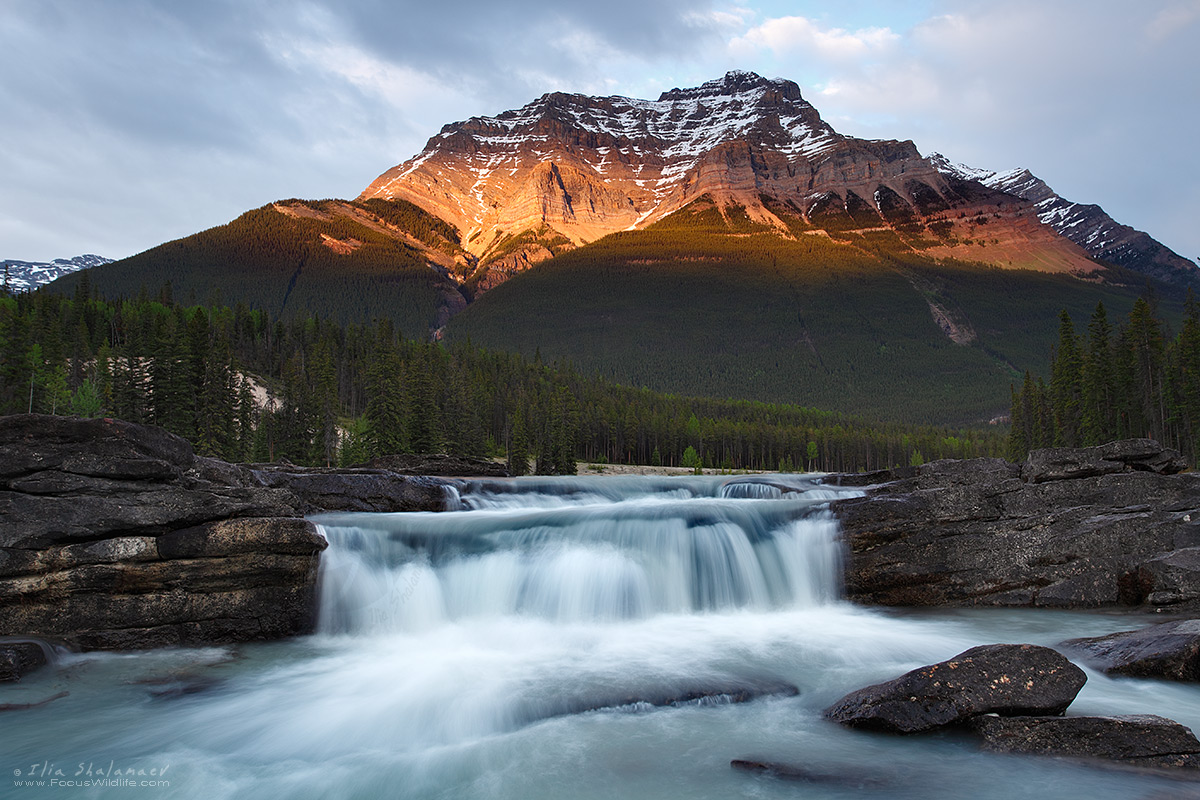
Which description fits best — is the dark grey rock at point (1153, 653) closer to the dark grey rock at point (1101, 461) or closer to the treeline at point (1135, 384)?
the dark grey rock at point (1101, 461)

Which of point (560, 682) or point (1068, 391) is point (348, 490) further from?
point (1068, 391)

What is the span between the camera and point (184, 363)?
6362 centimetres

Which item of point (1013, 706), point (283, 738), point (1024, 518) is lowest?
point (283, 738)

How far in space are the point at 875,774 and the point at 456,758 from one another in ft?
20.0

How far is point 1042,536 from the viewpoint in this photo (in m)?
19.6

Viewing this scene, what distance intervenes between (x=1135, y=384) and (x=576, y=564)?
2669 inches

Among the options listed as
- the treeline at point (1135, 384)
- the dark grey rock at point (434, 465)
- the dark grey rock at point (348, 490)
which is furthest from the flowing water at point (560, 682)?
the treeline at point (1135, 384)

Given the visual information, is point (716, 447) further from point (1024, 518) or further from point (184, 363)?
point (1024, 518)

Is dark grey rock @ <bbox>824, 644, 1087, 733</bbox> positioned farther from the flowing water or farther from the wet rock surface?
the flowing water

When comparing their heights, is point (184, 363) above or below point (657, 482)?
above

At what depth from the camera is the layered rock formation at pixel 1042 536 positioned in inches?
730

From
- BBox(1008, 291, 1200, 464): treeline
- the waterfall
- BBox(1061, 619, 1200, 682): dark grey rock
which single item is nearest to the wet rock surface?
BBox(1061, 619, 1200, 682): dark grey rock

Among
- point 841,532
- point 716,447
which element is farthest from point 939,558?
point 716,447

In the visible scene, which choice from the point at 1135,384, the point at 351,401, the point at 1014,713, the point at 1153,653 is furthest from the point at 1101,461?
the point at 351,401
